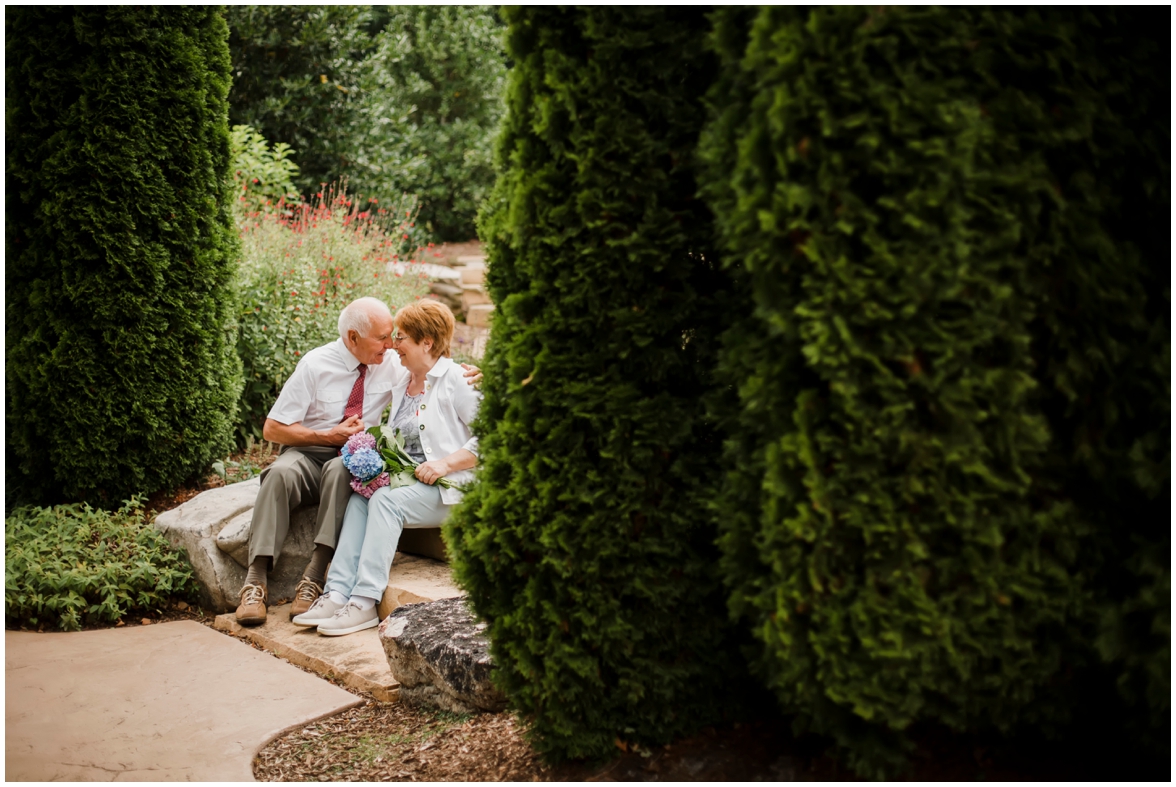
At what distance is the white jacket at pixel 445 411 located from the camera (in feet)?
15.7

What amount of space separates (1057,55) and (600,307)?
4.26 ft

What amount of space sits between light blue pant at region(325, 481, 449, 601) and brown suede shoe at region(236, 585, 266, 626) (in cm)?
39

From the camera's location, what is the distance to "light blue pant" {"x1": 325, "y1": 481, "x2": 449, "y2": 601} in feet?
15.0

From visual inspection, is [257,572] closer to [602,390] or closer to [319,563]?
[319,563]

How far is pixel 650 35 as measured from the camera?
98.3 inches

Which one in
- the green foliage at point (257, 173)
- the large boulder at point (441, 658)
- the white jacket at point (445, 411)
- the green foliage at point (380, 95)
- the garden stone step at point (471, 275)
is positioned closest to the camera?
the large boulder at point (441, 658)

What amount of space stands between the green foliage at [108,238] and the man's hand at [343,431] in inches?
56.2

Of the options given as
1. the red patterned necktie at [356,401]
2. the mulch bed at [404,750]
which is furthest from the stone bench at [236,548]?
the mulch bed at [404,750]

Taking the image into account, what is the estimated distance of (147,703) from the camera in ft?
12.4

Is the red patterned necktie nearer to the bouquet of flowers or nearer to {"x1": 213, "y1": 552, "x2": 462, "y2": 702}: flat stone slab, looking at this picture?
the bouquet of flowers

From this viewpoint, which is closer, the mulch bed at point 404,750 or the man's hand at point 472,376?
the mulch bed at point 404,750

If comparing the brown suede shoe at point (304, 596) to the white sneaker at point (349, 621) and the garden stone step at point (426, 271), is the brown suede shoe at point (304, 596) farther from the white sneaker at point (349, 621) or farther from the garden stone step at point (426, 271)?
the garden stone step at point (426, 271)

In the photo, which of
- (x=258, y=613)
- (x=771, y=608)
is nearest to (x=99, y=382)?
(x=258, y=613)

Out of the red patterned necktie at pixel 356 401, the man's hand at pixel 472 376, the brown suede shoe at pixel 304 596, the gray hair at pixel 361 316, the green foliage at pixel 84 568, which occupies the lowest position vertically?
the green foliage at pixel 84 568
